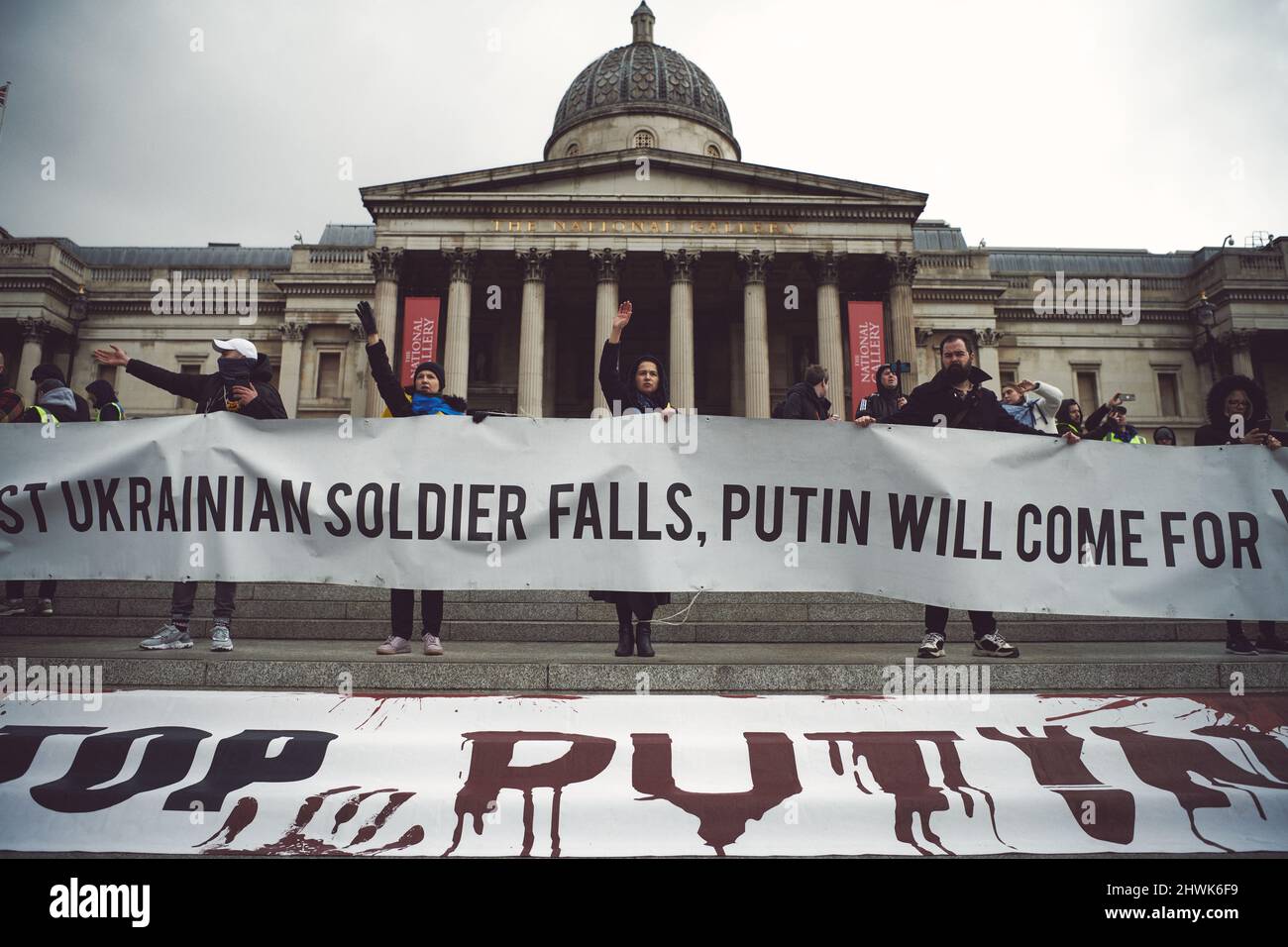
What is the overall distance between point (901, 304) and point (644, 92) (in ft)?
65.5

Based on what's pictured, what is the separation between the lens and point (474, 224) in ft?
100

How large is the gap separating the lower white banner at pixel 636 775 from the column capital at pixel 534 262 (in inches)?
1103

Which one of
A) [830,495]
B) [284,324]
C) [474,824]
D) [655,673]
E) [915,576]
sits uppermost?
[284,324]

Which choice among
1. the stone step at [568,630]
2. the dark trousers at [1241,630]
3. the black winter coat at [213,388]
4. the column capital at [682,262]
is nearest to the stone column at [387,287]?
the column capital at [682,262]

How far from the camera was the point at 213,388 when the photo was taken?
6.29m

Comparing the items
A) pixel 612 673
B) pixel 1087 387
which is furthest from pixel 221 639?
pixel 1087 387

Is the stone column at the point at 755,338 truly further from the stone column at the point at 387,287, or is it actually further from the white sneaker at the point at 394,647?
the white sneaker at the point at 394,647

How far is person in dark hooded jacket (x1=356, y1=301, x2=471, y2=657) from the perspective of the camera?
220 inches

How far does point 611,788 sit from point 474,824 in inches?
23.4

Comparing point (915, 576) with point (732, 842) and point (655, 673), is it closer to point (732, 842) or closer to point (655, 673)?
point (655, 673)

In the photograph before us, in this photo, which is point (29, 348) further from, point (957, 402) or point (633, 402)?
point (957, 402)

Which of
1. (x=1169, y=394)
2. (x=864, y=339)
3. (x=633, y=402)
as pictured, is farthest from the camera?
(x=1169, y=394)
